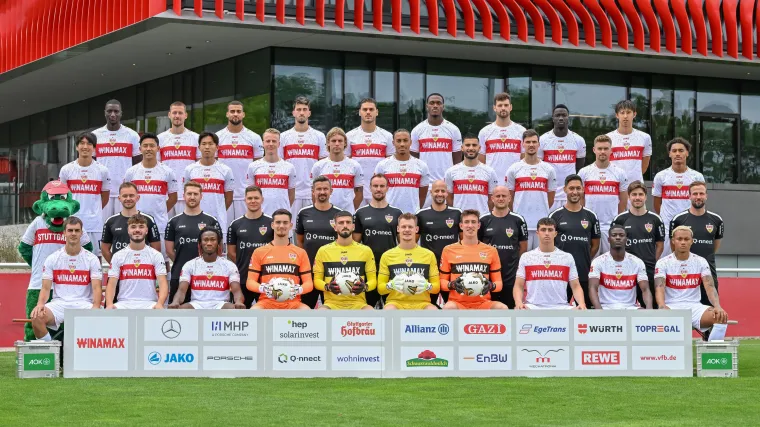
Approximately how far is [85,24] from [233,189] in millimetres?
8332

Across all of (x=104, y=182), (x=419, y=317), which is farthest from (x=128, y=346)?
(x=104, y=182)

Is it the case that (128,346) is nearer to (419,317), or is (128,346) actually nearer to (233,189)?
(419,317)

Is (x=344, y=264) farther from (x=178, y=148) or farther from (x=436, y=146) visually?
(x=178, y=148)

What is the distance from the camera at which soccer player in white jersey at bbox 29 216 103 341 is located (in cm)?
1311

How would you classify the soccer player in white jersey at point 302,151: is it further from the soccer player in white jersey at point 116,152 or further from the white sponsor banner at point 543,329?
the white sponsor banner at point 543,329

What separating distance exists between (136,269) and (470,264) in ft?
11.9

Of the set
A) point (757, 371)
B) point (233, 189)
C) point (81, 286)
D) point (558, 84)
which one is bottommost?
point (757, 371)

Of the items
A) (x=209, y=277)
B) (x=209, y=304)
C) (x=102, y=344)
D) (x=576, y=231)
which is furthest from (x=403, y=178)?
(x=102, y=344)

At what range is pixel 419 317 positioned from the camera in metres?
11.9

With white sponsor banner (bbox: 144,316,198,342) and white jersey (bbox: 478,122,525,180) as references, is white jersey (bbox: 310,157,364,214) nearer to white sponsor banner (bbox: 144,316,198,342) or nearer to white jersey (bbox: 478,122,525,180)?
white jersey (bbox: 478,122,525,180)

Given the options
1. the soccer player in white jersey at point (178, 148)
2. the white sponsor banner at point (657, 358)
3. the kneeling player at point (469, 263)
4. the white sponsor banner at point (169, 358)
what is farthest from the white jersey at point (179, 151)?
the white sponsor banner at point (657, 358)

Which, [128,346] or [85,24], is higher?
[85,24]

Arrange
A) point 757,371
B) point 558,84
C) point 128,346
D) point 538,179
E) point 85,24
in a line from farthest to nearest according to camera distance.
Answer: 1. point 558,84
2. point 85,24
3. point 538,179
4. point 757,371
5. point 128,346

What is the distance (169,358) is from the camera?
1185 cm
